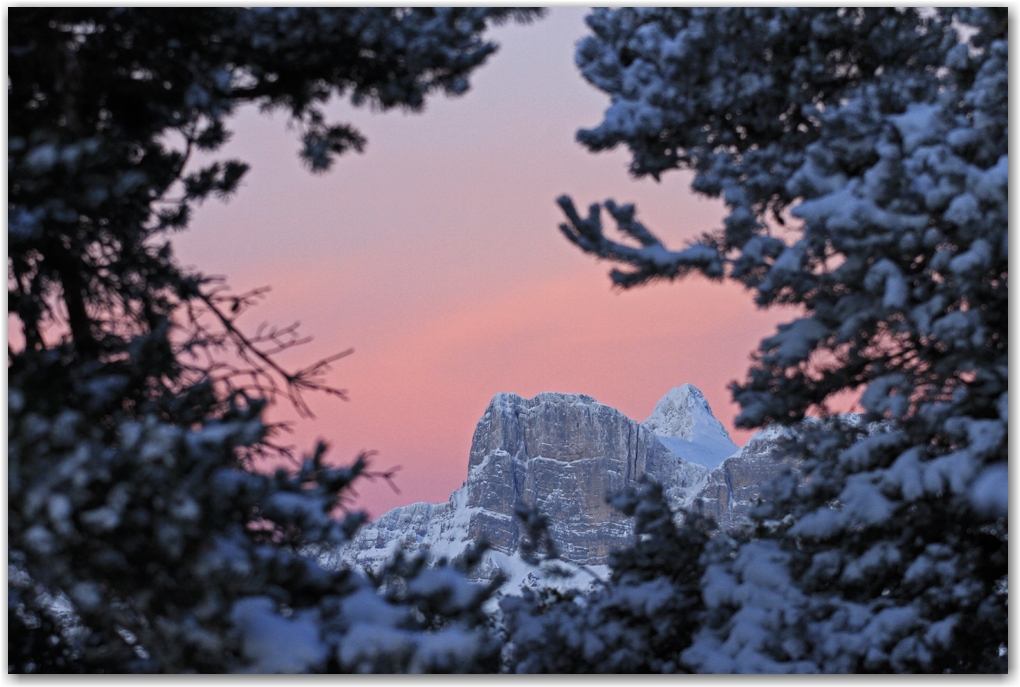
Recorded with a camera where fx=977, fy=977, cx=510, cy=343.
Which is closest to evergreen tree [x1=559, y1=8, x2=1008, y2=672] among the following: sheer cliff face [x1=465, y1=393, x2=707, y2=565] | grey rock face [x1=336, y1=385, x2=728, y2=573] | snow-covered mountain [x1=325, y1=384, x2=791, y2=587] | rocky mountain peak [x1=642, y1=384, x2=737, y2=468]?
snow-covered mountain [x1=325, y1=384, x2=791, y2=587]

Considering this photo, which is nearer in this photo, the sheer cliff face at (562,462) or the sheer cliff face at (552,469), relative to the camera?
the sheer cliff face at (552,469)

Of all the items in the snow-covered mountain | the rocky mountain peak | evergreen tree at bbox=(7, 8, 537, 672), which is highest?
the rocky mountain peak

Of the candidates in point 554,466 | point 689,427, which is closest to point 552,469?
point 554,466

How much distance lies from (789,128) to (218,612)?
15.2 feet

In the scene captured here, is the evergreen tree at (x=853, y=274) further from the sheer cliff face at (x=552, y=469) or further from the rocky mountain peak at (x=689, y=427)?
the rocky mountain peak at (x=689, y=427)

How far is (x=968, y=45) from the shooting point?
5.63 m

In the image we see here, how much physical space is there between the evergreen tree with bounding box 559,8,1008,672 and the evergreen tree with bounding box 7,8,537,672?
1312mm

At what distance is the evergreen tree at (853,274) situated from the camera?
15.1 feet

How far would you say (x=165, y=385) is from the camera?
4.84 m

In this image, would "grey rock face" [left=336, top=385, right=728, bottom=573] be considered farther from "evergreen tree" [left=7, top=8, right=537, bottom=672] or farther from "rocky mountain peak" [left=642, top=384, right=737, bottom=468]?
"evergreen tree" [left=7, top=8, right=537, bottom=672]

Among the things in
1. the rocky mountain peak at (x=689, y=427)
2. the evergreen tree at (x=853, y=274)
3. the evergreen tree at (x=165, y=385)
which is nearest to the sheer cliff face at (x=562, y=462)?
the rocky mountain peak at (x=689, y=427)

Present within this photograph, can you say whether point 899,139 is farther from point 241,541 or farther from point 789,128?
point 241,541

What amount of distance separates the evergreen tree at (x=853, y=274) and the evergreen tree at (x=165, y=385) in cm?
131

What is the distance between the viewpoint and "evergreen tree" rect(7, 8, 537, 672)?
3154 millimetres
